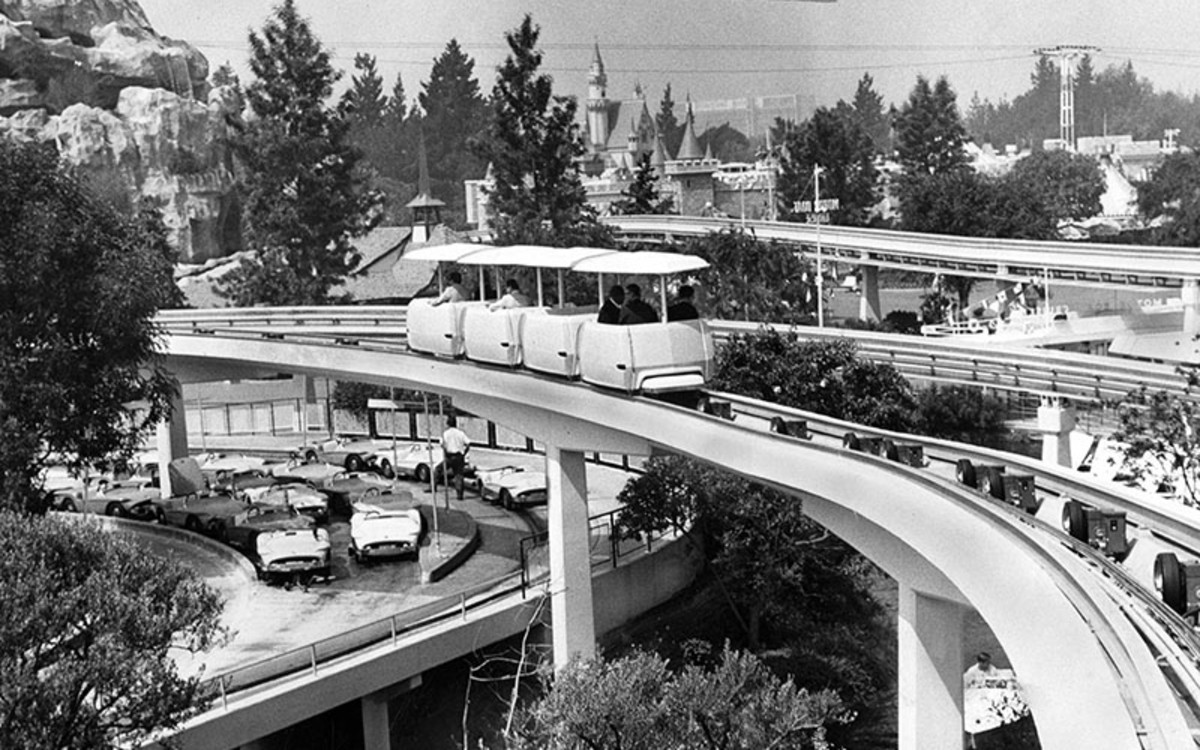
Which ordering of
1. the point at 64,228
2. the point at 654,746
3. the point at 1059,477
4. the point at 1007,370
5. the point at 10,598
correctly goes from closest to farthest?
1. the point at 654,746
2. the point at 10,598
3. the point at 1059,477
4. the point at 64,228
5. the point at 1007,370

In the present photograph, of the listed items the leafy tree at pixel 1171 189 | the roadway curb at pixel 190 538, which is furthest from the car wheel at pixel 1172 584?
the leafy tree at pixel 1171 189

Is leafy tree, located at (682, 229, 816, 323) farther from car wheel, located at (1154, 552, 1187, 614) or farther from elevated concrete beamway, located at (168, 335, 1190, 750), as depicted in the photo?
car wheel, located at (1154, 552, 1187, 614)

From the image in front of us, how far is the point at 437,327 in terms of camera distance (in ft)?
112

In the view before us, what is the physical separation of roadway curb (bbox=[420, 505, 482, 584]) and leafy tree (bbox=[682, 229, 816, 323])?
29.8 m

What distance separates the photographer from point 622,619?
35.6 meters

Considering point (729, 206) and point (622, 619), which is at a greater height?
point (729, 206)

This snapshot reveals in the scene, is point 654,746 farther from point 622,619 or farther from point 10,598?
point 622,619

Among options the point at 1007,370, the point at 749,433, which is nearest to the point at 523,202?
the point at 1007,370

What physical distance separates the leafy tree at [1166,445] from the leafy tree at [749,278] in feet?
117

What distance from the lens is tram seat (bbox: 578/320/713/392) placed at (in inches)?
1085

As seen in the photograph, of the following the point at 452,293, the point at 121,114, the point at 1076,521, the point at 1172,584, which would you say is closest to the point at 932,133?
the point at 121,114

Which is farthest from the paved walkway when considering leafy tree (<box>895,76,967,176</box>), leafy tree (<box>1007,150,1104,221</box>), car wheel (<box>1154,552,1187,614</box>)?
leafy tree (<box>1007,150,1104,221</box>)

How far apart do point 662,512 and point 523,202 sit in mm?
47778

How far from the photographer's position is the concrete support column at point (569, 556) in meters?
31.5
